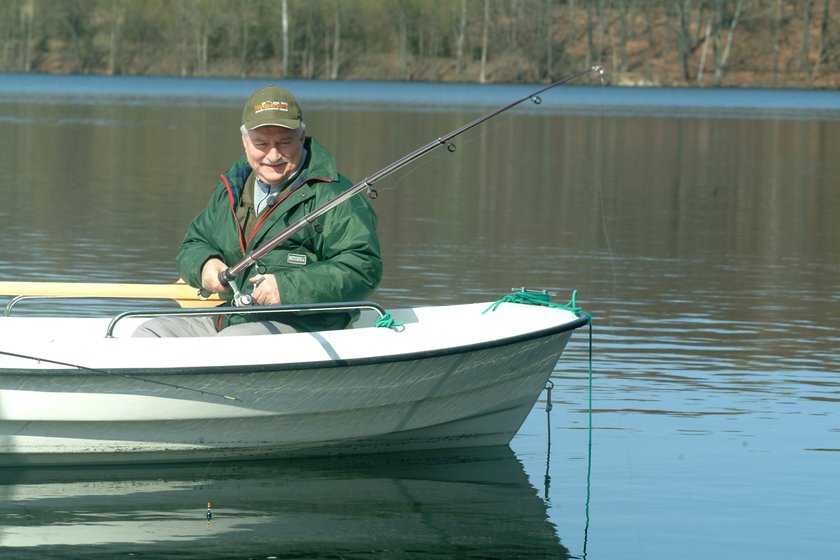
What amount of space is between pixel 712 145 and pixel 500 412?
97.8ft

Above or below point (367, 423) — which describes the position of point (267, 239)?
above

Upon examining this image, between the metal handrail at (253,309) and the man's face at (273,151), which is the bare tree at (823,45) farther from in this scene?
the metal handrail at (253,309)

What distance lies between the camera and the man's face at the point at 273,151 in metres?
7.36

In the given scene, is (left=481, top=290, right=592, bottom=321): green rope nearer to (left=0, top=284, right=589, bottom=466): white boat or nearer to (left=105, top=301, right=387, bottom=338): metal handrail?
(left=0, top=284, right=589, bottom=466): white boat

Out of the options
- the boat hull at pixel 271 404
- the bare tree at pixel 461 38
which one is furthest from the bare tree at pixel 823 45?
the boat hull at pixel 271 404

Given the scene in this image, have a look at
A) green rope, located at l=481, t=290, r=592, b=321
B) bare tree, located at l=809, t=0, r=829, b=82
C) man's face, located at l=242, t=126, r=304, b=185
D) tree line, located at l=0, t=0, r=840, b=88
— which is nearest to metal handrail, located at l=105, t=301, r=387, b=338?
man's face, located at l=242, t=126, r=304, b=185

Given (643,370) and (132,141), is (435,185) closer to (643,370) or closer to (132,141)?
(132,141)

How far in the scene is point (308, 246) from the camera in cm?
755

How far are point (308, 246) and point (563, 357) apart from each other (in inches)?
126

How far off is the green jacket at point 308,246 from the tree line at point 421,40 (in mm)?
83477

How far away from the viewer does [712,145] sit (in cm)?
3688

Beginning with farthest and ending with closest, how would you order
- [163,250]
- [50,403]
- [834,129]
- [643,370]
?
1. [834,129]
2. [163,250]
3. [643,370]
4. [50,403]

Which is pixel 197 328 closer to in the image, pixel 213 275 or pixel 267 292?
pixel 213 275

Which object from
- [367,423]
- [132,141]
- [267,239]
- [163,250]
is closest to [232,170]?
[267,239]
